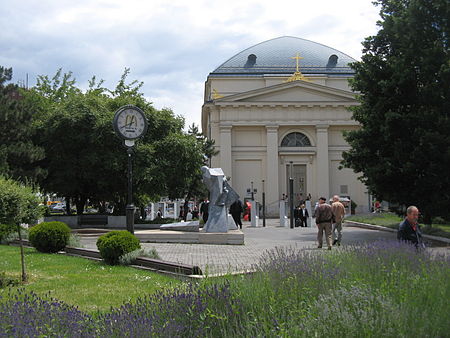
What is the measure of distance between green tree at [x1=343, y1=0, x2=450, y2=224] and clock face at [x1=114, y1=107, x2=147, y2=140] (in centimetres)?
1164

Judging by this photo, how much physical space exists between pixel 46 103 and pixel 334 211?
30022 mm

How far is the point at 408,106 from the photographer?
2428 cm

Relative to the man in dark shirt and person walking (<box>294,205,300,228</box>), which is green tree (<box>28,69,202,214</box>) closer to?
person walking (<box>294,205,300,228</box>)

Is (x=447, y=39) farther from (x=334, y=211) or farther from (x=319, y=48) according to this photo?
(x=319, y=48)

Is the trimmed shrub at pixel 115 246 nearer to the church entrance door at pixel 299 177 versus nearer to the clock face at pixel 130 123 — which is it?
the clock face at pixel 130 123

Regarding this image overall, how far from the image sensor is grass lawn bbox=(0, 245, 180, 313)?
864 centimetres

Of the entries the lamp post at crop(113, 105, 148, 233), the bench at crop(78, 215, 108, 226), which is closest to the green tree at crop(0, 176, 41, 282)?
the lamp post at crop(113, 105, 148, 233)

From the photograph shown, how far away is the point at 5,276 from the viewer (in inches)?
423

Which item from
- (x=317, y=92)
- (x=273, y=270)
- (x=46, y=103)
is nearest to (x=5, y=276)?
(x=273, y=270)

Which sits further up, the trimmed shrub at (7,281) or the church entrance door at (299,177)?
the church entrance door at (299,177)

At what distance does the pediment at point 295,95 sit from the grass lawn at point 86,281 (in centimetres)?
4989

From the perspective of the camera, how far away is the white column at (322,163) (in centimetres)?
6294

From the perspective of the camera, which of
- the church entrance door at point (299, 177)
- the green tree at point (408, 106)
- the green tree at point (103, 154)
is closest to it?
the green tree at point (408, 106)

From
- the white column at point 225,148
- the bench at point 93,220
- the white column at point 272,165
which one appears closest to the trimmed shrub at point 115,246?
the bench at point 93,220
